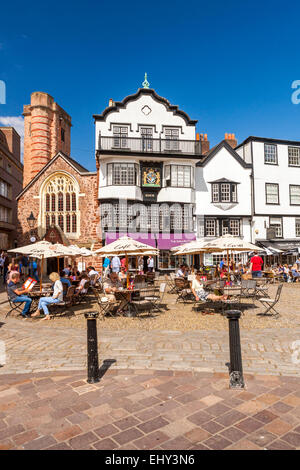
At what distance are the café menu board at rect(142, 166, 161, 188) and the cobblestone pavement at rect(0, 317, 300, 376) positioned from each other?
18.4m

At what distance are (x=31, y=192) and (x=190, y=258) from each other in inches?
581

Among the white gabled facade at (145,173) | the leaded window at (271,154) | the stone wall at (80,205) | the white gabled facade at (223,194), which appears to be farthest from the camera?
the leaded window at (271,154)

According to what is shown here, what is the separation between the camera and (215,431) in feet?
11.0

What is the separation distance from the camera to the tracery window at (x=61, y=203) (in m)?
26.4

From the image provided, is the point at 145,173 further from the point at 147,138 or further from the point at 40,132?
the point at 40,132

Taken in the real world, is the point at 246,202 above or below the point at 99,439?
above

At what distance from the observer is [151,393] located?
4301mm

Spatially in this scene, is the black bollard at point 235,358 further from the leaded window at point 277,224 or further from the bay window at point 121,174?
the leaded window at point 277,224

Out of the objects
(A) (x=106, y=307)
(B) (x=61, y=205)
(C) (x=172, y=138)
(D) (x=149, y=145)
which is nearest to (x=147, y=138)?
(D) (x=149, y=145)

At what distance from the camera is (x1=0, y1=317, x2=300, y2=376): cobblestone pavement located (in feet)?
17.4

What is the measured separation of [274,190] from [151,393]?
26.5 m

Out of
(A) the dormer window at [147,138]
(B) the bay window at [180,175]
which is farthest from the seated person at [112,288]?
(A) the dormer window at [147,138]
